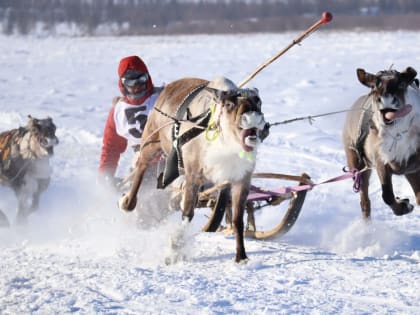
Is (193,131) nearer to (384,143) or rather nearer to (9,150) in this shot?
(384,143)

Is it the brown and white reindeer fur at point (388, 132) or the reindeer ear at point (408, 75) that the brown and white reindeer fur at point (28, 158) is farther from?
the reindeer ear at point (408, 75)

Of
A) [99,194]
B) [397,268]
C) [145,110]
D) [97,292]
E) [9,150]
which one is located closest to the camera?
[97,292]

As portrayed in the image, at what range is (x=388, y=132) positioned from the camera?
6504mm

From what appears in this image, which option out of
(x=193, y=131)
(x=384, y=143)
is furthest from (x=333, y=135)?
(x=193, y=131)

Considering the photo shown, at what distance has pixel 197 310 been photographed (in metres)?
4.64

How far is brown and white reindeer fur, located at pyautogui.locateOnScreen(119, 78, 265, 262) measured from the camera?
5262mm

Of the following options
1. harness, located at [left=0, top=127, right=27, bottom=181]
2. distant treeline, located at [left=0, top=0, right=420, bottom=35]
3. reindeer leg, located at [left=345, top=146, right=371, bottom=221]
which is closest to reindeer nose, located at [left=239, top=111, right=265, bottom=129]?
reindeer leg, located at [left=345, top=146, right=371, bottom=221]

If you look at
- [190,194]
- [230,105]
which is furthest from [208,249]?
[230,105]

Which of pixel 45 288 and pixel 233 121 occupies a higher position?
pixel 233 121

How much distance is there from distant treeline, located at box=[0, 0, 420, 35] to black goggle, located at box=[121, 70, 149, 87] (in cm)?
3186

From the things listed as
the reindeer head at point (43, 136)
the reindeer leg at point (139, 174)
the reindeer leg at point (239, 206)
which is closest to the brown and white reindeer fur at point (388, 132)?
the reindeer leg at point (239, 206)

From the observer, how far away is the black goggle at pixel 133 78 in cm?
736

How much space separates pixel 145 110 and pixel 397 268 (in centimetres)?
295

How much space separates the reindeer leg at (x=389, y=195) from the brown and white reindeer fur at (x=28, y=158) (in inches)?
165
